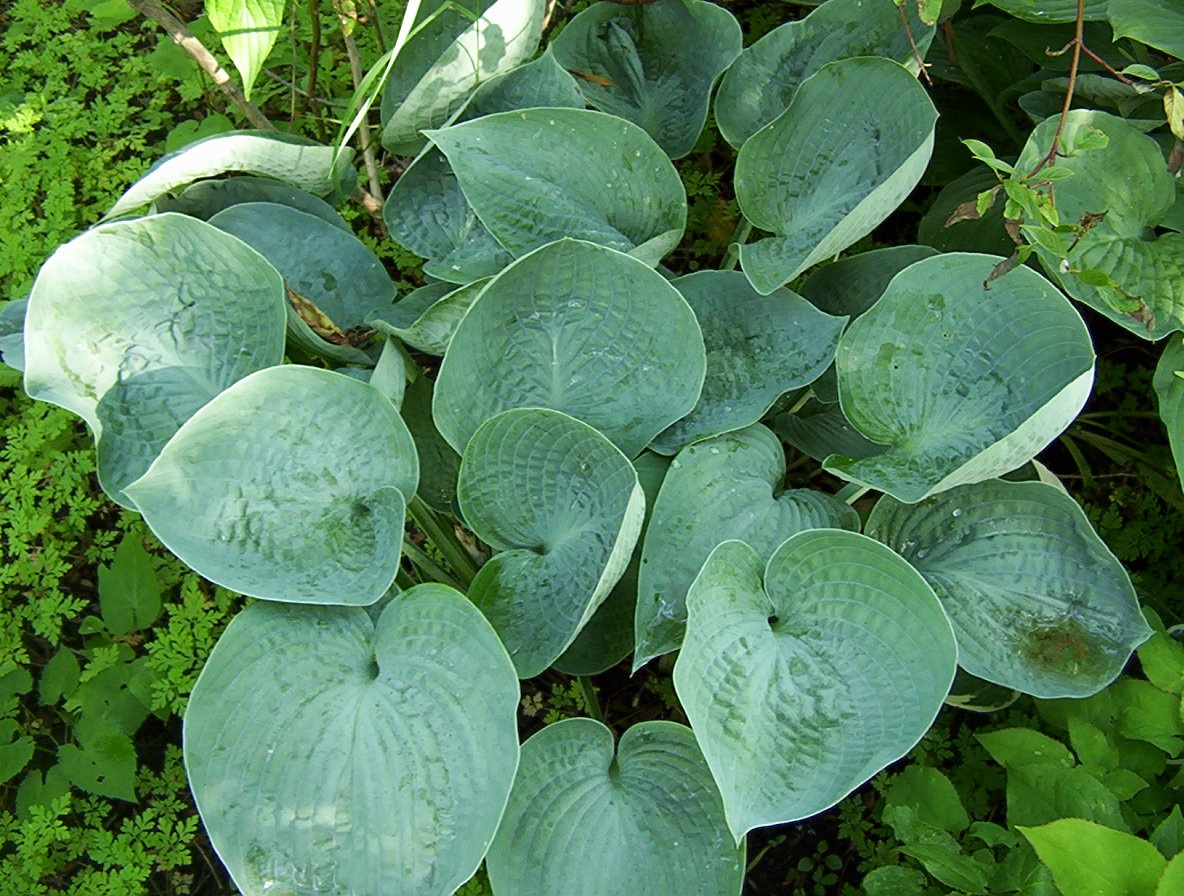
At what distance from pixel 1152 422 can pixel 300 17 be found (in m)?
1.88

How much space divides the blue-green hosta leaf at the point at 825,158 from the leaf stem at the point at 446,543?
0.54 m

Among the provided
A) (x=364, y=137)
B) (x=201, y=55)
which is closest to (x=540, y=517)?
(x=364, y=137)

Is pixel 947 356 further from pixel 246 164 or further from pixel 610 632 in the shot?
pixel 246 164

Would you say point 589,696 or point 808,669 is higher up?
point 808,669

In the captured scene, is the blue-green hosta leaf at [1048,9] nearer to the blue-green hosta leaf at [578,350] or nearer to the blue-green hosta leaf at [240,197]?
the blue-green hosta leaf at [578,350]

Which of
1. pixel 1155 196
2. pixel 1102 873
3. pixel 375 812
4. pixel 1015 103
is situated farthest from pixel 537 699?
pixel 1015 103

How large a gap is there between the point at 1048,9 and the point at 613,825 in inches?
48.1

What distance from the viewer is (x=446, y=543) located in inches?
56.1

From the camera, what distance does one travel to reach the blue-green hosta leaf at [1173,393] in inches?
48.6

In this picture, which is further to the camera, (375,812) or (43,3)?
(43,3)

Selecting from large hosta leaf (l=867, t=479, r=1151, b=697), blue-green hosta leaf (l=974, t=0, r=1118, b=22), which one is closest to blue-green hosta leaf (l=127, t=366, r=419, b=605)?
large hosta leaf (l=867, t=479, r=1151, b=697)

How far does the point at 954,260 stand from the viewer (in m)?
1.16

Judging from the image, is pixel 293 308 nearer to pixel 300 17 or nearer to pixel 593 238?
pixel 593 238

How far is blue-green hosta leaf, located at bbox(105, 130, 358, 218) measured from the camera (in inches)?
50.0
